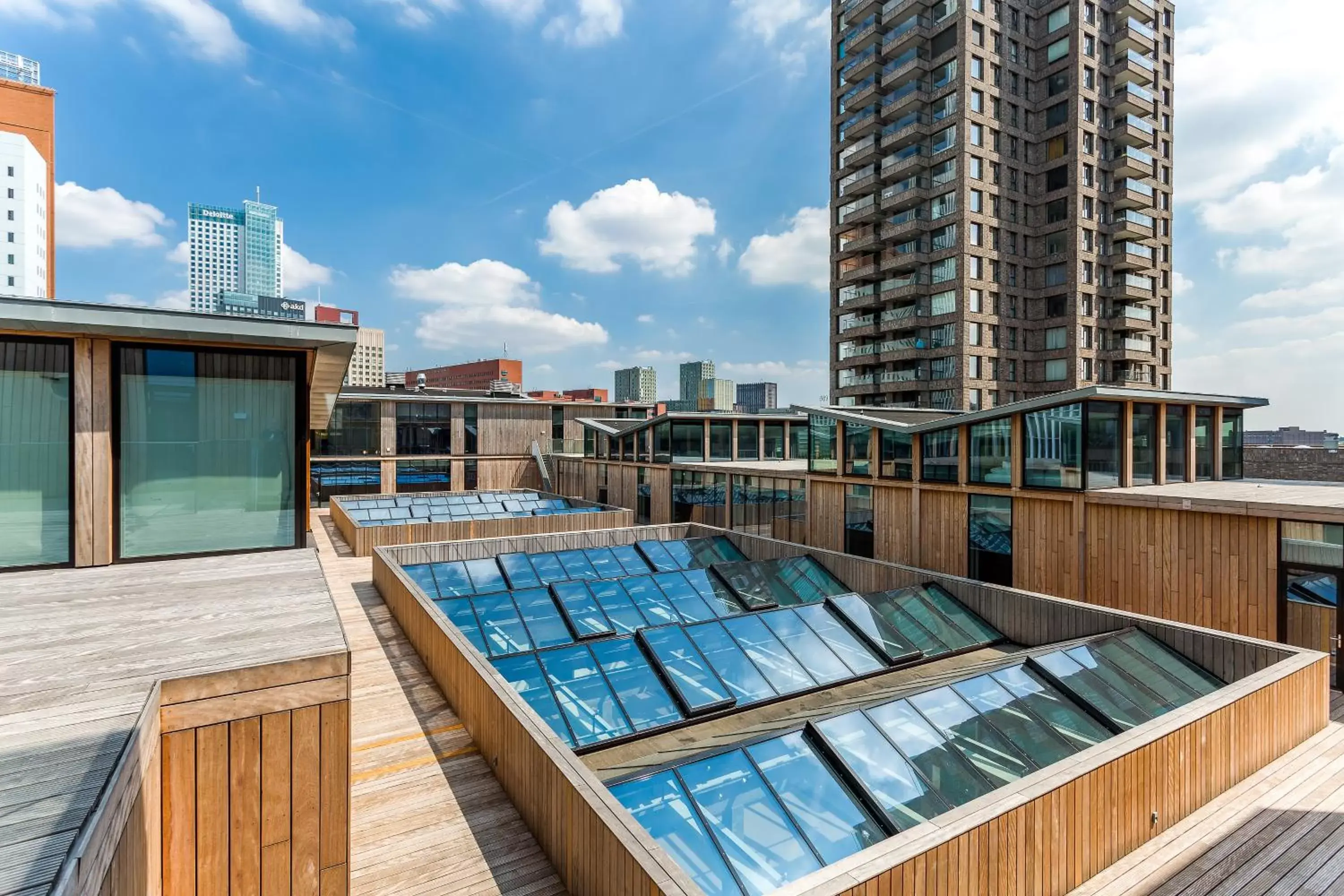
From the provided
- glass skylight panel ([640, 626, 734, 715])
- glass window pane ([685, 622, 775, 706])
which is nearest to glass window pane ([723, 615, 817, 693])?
glass window pane ([685, 622, 775, 706])

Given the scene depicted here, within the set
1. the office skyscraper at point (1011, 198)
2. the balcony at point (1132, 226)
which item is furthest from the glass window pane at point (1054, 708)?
the balcony at point (1132, 226)

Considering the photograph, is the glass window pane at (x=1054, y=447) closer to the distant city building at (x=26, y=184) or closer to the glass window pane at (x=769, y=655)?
the glass window pane at (x=769, y=655)

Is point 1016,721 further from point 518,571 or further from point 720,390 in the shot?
point 720,390

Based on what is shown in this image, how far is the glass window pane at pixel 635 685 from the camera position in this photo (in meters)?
7.23

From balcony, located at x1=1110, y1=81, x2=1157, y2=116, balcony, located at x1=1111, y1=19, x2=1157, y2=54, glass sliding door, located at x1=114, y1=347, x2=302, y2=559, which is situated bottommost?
glass sliding door, located at x1=114, y1=347, x2=302, y2=559

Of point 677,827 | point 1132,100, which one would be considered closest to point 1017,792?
point 677,827

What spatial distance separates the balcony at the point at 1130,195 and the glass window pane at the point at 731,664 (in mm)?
44191

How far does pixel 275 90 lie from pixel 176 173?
118ft

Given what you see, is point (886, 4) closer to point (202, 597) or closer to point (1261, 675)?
point (1261, 675)

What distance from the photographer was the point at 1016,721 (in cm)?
643

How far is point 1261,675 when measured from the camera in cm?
625

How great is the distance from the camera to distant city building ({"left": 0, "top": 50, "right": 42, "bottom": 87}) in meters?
79.3

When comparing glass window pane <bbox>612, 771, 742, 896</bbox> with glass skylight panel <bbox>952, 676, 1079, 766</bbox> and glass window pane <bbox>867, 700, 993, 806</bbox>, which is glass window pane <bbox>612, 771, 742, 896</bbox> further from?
glass skylight panel <bbox>952, 676, 1079, 766</bbox>

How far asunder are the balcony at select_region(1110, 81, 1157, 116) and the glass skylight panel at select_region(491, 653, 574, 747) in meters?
49.6
